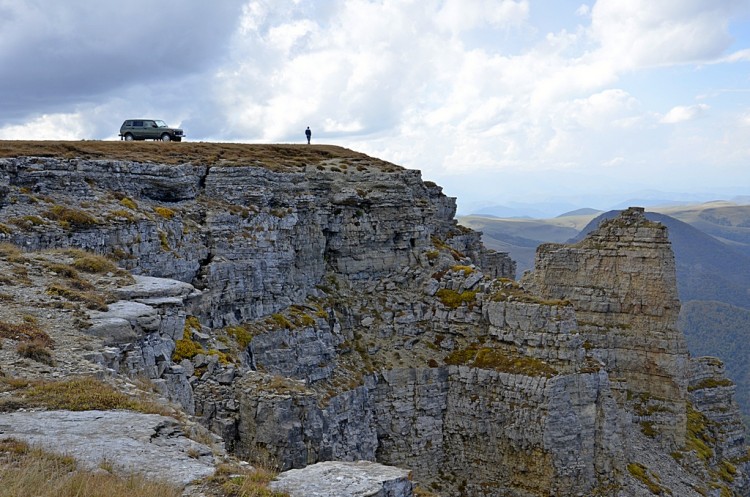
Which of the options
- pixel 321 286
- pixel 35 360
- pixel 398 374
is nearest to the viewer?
pixel 35 360

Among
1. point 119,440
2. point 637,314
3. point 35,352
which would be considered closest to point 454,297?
point 637,314

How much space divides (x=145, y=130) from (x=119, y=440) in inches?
1709

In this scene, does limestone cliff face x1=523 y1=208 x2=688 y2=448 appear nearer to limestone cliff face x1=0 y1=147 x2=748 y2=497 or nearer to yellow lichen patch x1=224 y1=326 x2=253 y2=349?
limestone cliff face x1=0 y1=147 x2=748 y2=497

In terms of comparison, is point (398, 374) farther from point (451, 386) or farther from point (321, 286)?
point (321, 286)

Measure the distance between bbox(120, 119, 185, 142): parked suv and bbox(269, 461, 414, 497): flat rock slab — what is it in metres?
44.5

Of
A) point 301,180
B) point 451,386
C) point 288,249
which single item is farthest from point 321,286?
point 451,386

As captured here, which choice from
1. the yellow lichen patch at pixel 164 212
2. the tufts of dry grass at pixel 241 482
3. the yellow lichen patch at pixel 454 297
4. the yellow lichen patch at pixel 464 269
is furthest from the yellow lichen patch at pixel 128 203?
the tufts of dry grass at pixel 241 482

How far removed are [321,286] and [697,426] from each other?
1512 inches

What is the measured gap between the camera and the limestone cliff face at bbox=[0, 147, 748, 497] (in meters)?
31.3

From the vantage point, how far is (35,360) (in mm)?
18234

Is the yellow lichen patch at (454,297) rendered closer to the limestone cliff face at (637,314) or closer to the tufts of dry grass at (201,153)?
the limestone cliff face at (637,314)

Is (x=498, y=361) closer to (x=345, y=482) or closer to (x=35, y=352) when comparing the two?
(x=35, y=352)

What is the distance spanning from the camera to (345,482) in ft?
44.5

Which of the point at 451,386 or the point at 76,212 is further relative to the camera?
the point at 451,386
